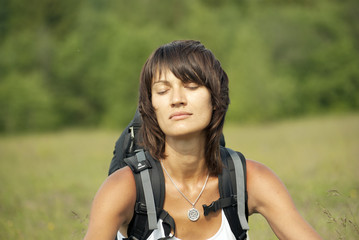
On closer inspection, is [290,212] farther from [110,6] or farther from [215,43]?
[110,6]

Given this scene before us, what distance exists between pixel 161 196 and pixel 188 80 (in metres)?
0.67

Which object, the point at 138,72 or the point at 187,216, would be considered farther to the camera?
the point at 138,72

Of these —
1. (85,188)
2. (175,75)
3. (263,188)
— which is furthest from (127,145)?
(85,188)

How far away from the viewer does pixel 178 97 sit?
2512 millimetres

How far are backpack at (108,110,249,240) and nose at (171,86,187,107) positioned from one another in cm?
37

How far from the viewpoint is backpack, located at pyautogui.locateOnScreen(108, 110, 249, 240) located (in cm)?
248

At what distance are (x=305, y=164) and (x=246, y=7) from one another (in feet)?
187

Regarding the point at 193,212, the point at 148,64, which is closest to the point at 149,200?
the point at 193,212

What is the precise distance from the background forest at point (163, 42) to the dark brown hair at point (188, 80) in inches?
1389

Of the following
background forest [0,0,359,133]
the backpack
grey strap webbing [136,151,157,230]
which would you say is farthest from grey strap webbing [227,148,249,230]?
background forest [0,0,359,133]

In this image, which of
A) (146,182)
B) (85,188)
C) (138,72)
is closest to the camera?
(146,182)

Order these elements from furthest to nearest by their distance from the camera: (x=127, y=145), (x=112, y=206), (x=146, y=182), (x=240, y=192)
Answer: (x=127, y=145) < (x=240, y=192) < (x=146, y=182) < (x=112, y=206)

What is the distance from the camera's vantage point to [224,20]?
5581 cm

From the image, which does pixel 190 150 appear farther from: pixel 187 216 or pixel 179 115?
pixel 187 216
